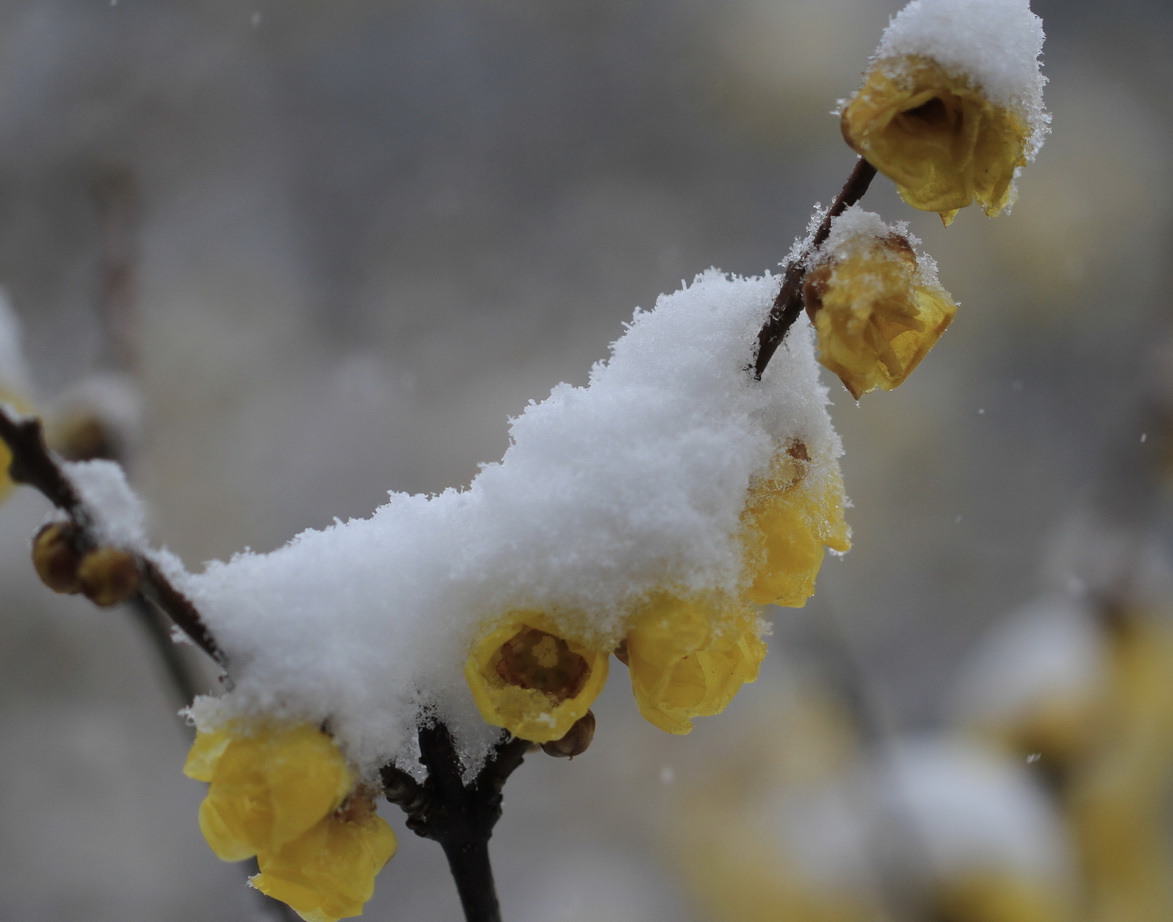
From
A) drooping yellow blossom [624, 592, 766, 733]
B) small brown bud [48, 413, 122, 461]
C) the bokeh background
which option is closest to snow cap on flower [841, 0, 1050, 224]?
drooping yellow blossom [624, 592, 766, 733]

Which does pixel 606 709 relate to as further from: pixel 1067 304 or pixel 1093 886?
pixel 1067 304

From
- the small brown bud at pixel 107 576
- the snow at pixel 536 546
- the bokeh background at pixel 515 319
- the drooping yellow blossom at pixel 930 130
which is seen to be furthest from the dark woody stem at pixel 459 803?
the bokeh background at pixel 515 319

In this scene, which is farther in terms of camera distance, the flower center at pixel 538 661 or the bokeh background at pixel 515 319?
the bokeh background at pixel 515 319

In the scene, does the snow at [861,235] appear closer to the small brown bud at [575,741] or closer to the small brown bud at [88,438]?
the small brown bud at [575,741]

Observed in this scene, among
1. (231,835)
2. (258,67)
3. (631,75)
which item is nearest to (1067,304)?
(631,75)

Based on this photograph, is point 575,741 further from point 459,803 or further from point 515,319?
point 515,319

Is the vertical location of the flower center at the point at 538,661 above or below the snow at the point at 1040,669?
below

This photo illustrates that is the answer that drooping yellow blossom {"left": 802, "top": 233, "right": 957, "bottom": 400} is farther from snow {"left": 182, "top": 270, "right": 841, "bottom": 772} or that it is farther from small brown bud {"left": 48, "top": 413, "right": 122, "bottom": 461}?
small brown bud {"left": 48, "top": 413, "right": 122, "bottom": 461}

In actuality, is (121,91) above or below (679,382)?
above

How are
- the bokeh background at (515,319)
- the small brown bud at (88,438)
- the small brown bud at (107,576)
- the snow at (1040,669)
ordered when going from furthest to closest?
1. the bokeh background at (515,319)
2. the snow at (1040,669)
3. the small brown bud at (88,438)
4. the small brown bud at (107,576)
